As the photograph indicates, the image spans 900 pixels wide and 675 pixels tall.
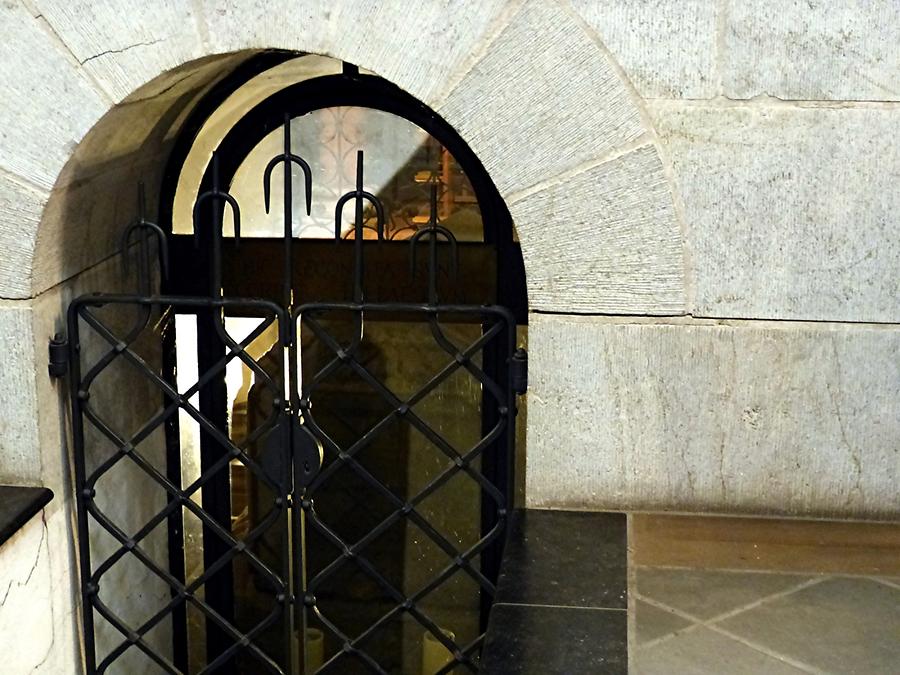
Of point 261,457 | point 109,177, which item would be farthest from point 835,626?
point 109,177

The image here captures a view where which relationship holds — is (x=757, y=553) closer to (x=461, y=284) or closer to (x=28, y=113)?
(x=461, y=284)

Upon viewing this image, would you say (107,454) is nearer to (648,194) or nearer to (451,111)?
(451,111)

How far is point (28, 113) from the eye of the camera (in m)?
3.45

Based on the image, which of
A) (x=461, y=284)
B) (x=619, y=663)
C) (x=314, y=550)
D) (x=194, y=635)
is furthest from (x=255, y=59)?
(x=619, y=663)

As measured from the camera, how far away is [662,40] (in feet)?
10.7

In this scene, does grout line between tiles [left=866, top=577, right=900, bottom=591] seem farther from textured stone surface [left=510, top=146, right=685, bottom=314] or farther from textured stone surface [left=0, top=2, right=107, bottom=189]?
textured stone surface [left=0, top=2, right=107, bottom=189]

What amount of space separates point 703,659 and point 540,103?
1440 mm

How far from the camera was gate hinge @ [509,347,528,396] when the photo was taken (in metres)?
3.63

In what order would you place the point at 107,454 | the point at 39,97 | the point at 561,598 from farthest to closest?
1. the point at 107,454
2. the point at 39,97
3. the point at 561,598

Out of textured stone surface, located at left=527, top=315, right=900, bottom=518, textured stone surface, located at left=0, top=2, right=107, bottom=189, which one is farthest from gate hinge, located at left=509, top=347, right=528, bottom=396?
textured stone surface, located at left=0, top=2, right=107, bottom=189

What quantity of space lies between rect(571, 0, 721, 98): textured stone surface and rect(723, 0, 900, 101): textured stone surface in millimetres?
53

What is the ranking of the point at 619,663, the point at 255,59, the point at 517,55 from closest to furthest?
the point at 619,663, the point at 517,55, the point at 255,59

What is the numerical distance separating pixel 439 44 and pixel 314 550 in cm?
215

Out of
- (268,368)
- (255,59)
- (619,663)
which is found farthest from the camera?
(268,368)
